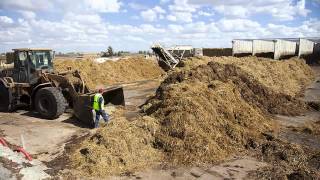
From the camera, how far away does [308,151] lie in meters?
10.0

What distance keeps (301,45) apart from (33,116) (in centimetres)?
3379

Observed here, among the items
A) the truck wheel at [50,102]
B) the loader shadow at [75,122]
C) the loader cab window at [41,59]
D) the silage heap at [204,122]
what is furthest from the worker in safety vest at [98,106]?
the loader cab window at [41,59]

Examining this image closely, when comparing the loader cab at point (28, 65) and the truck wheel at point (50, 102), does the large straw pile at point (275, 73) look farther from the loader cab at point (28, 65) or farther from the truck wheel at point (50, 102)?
the loader cab at point (28, 65)

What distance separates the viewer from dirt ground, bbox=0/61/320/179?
846 centimetres

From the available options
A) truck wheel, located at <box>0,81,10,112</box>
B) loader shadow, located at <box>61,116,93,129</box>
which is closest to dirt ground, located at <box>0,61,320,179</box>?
loader shadow, located at <box>61,116,93,129</box>

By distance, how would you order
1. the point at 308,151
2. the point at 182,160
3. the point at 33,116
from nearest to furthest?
the point at 182,160 < the point at 308,151 < the point at 33,116

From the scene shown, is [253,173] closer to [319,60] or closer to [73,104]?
[73,104]

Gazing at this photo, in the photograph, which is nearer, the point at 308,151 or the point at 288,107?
the point at 308,151

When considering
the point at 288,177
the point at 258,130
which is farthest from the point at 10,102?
the point at 288,177

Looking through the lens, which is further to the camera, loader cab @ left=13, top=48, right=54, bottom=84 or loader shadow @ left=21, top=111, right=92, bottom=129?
loader cab @ left=13, top=48, right=54, bottom=84

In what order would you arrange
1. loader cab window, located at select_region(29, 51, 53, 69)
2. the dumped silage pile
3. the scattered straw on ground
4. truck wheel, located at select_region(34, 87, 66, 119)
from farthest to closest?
1. the dumped silage pile
2. loader cab window, located at select_region(29, 51, 53, 69)
3. truck wheel, located at select_region(34, 87, 66, 119)
4. the scattered straw on ground

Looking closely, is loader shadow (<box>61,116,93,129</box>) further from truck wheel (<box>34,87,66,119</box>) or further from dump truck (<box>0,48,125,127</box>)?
truck wheel (<box>34,87,66,119</box>)

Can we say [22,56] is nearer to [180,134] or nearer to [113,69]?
[180,134]

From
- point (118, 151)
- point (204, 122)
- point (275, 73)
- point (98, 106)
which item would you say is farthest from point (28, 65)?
point (275, 73)
